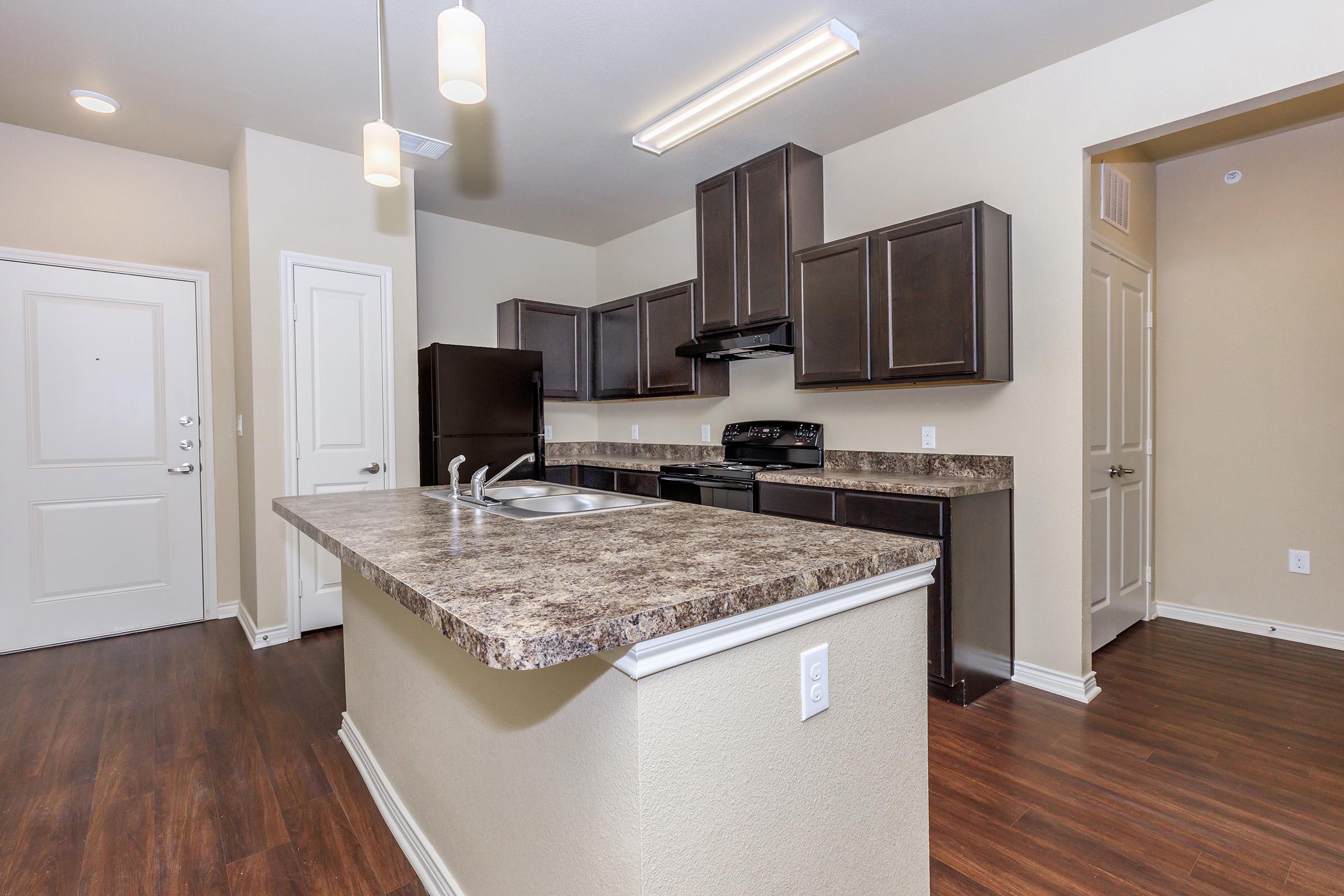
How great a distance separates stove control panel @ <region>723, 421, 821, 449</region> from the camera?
3.77 meters

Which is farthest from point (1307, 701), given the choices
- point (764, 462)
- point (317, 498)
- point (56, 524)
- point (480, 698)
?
point (56, 524)

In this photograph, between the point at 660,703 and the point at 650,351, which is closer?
the point at 660,703

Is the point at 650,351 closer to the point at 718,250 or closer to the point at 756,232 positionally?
the point at 718,250

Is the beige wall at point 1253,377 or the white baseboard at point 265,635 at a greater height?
the beige wall at point 1253,377

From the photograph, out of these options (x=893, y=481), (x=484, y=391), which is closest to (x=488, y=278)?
(x=484, y=391)

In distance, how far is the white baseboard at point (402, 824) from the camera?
5.18 ft

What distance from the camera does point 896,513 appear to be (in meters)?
2.74

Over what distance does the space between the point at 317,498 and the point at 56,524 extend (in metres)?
2.37

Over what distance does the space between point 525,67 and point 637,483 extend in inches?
93.6

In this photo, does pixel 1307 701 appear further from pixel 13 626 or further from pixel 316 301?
pixel 13 626

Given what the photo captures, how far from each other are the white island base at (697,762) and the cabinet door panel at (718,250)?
2690 millimetres

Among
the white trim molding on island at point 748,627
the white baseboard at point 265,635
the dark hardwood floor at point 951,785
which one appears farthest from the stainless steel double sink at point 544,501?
the white baseboard at point 265,635

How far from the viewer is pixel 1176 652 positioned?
3172 millimetres

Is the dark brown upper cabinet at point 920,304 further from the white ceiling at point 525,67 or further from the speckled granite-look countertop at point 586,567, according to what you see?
the speckled granite-look countertop at point 586,567
